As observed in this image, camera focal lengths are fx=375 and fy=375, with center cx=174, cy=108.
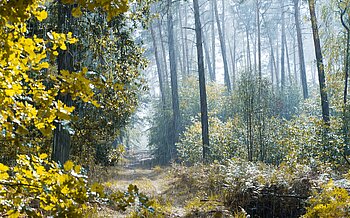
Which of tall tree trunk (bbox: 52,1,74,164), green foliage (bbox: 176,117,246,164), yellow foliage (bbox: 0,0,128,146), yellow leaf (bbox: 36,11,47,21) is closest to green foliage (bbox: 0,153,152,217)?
yellow foliage (bbox: 0,0,128,146)

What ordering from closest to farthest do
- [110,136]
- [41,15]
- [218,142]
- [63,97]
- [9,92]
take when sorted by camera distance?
[9,92], [41,15], [63,97], [110,136], [218,142]

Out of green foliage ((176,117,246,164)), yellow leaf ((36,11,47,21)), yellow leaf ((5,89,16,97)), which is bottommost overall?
green foliage ((176,117,246,164))

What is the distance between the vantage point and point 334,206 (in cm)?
377

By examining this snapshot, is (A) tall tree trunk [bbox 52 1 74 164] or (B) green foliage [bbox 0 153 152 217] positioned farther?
(A) tall tree trunk [bbox 52 1 74 164]

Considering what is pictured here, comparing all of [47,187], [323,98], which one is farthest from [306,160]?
[47,187]

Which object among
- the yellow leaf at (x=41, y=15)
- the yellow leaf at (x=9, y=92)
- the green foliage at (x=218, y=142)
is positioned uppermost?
the yellow leaf at (x=41, y=15)

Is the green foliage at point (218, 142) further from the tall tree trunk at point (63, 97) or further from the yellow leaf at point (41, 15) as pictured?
the yellow leaf at point (41, 15)

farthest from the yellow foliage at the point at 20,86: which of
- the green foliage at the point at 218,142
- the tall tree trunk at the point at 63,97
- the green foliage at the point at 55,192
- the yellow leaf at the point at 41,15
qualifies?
the green foliage at the point at 218,142

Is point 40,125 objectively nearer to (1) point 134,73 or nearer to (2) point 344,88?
(1) point 134,73

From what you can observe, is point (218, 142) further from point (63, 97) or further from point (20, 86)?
point (20, 86)

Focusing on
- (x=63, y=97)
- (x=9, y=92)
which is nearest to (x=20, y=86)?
(x=9, y=92)

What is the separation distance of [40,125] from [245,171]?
6093 mm

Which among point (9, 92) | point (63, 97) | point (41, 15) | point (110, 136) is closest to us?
point (9, 92)

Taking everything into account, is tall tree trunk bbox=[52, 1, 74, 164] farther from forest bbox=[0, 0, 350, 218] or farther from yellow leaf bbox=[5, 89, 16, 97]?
yellow leaf bbox=[5, 89, 16, 97]
